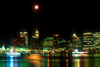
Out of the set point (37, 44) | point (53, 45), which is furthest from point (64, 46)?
point (37, 44)

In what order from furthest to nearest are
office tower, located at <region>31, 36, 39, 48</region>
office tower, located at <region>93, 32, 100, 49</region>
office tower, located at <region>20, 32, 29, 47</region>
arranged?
office tower, located at <region>20, 32, 29, 47</region> → office tower, located at <region>31, 36, 39, 48</region> → office tower, located at <region>93, 32, 100, 49</region>

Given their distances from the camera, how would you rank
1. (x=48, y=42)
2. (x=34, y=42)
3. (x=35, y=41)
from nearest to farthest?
1. (x=34, y=42)
2. (x=35, y=41)
3. (x=48, y=42)

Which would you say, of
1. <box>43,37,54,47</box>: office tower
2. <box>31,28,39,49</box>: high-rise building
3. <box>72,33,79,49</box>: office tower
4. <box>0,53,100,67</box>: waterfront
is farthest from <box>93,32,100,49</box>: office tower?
<box>0,53,100,67</box>: waterfront

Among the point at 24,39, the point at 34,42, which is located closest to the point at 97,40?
the point at 34,42

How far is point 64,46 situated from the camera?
12069cm

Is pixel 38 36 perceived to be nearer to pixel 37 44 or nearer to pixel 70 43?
pixel 37 44

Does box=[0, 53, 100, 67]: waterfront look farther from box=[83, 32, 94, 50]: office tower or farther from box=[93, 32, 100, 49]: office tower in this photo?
box=[93, 32, 100, 49]: office tower

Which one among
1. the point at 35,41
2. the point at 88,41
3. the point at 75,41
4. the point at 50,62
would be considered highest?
the point at 35,41

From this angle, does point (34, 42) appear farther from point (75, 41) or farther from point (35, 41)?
point (75, 41)

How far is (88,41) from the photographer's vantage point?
108250 millimetres

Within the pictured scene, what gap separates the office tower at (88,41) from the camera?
105 meters

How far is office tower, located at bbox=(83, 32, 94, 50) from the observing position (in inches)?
4126

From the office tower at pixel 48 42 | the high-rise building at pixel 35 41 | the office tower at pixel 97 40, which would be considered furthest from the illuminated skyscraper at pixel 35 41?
the office tower at pixel 97 40

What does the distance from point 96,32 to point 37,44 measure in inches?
1473
